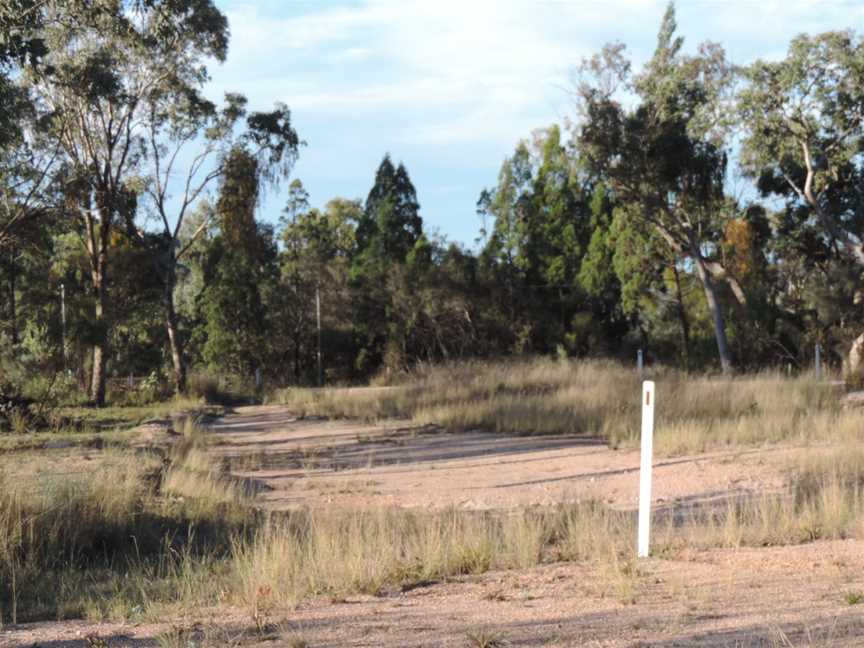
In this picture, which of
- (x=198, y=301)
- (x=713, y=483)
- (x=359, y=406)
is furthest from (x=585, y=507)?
(x=198, y=301)

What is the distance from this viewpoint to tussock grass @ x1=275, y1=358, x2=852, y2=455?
15.4 m

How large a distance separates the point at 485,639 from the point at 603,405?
1537 cm

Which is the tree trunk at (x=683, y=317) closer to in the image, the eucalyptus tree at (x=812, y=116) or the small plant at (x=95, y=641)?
the eucalyptus tree at (x=812, y=116)

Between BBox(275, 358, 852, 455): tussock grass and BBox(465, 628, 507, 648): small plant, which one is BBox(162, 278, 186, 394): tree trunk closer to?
BBox(275, 358, 852, 455): tussock grass

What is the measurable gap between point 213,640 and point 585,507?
16.1ft

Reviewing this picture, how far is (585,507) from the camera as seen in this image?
374 inches

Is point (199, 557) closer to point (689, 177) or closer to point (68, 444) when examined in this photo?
point (68, 444)

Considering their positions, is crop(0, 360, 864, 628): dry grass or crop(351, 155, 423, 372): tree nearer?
crop(0, 360, 864, 628): dry grass

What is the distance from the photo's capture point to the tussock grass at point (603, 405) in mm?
15438

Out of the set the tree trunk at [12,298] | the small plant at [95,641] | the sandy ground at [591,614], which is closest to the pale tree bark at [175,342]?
the tree trunk at [12,298]

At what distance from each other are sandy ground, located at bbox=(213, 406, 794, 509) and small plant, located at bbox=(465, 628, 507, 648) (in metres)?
5.36

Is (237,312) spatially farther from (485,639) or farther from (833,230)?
(485,639)

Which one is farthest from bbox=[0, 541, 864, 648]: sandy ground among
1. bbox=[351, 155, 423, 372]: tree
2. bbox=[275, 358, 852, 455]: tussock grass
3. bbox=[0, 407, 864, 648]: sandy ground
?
bbox=[351, 155, 423, 372]: tree

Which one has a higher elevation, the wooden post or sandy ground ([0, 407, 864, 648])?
the wooden post
